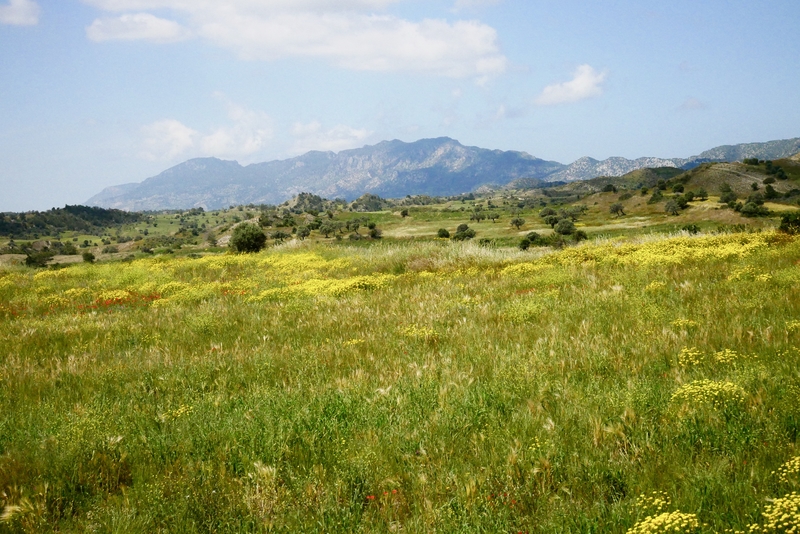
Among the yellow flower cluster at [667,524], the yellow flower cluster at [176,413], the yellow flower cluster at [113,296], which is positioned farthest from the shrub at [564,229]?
the yellow flower cluster at [667,524]

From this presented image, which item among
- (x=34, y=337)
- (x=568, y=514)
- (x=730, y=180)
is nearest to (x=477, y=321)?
(x=568, y=514)

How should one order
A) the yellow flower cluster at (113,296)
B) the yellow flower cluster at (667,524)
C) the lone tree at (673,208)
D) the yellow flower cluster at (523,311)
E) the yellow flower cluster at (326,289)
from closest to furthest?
the yellow flower cluster at (667,524), the yellow flower cluster at (523,311), the yellow flower cluster at (326,289), the yellow flower cluster at (113,296), the lone tree at (673,208)

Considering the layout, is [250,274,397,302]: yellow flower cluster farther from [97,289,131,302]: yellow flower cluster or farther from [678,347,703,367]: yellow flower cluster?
[678,347,703,367]: yellow flower cluster

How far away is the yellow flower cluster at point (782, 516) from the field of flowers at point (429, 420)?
0.02 metres

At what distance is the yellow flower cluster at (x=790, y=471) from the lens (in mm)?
2704

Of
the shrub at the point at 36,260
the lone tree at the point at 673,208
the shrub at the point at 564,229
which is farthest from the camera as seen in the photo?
the lone tree at the point at 673,208

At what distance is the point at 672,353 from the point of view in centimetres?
534

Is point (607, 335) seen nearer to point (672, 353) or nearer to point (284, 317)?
point (672, 353)

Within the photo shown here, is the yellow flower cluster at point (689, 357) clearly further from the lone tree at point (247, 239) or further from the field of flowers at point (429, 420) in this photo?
the lone tree at point (247, 239)

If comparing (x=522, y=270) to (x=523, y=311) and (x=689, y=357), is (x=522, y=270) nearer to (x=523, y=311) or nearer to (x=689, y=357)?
(x=523, y=311)

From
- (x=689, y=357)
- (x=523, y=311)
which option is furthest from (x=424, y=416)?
(x=523, y=311)

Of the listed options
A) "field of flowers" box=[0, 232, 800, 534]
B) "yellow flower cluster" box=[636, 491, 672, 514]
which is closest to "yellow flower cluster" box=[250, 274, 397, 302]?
"field of flowers" box=[0, 232, 800, 534]

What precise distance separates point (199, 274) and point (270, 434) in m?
19.7

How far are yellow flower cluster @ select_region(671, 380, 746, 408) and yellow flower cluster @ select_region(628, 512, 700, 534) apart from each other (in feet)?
5.61
